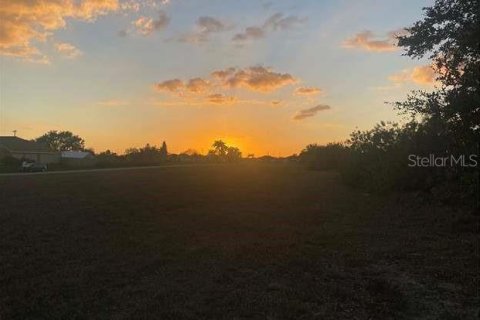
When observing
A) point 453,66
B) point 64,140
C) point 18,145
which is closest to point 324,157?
point 18,145

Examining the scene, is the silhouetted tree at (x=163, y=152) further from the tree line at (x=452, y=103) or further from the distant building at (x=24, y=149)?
the tree line at (x=452, y=103)

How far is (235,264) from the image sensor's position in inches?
344

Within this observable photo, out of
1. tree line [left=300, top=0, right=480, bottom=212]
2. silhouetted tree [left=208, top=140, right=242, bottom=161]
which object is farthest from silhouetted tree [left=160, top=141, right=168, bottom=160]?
tree line [left=300, top=0, right=480, bottom=212]

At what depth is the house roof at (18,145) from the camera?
71.9 meters

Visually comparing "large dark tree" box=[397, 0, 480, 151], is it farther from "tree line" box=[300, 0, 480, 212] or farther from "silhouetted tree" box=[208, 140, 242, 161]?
"silhouetted tree" box=[208, 140, 242, 161]

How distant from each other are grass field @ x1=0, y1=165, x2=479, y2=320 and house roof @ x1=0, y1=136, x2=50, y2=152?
60.6 meters

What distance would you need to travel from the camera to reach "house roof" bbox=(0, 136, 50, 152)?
71.9m

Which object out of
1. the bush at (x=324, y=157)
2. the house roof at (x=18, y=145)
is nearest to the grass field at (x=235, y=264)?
the bush at (x=324, y=157)

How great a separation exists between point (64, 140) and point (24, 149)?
46.9 meters

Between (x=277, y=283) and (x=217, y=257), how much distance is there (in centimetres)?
208

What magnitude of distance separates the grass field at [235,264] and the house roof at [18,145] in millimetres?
60634

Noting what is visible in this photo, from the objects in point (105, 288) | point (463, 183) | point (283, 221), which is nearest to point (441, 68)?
point (463, 183)

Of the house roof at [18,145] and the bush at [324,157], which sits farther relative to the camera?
the house roof at [18,145]

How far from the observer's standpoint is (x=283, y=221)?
47.5ft
